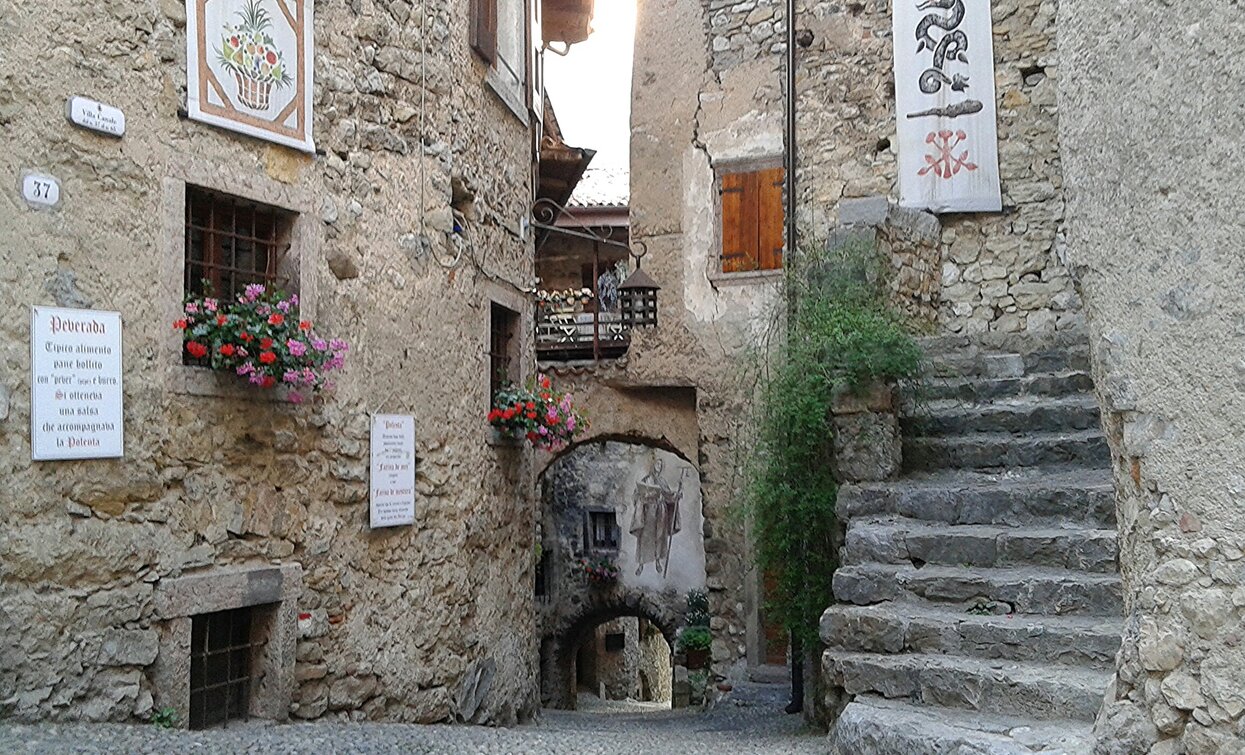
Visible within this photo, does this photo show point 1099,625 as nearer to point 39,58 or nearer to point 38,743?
point 38,743

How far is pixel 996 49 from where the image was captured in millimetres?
9383

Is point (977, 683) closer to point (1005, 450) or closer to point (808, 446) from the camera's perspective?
point (1005, 450)

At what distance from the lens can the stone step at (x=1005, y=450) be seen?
559 centimetres

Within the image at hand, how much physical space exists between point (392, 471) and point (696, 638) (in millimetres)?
10794

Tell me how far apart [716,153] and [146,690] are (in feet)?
26.4

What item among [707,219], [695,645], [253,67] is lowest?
[695,645]

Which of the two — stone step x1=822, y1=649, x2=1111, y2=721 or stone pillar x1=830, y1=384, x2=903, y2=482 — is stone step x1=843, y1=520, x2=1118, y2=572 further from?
stone step x1=822, y1=649, x2=1111, y2=721

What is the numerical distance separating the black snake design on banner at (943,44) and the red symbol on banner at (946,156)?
22 centimetres

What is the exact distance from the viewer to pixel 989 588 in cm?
448

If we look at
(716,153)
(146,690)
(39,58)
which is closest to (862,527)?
(146,690)

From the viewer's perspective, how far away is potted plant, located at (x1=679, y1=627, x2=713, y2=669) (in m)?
16.4

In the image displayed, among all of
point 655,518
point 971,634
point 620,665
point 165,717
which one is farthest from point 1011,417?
point 620,665

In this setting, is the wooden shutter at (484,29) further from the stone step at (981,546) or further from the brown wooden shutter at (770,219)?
the stone step at (981,546)

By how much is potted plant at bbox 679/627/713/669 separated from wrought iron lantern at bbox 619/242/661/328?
20.5ft
